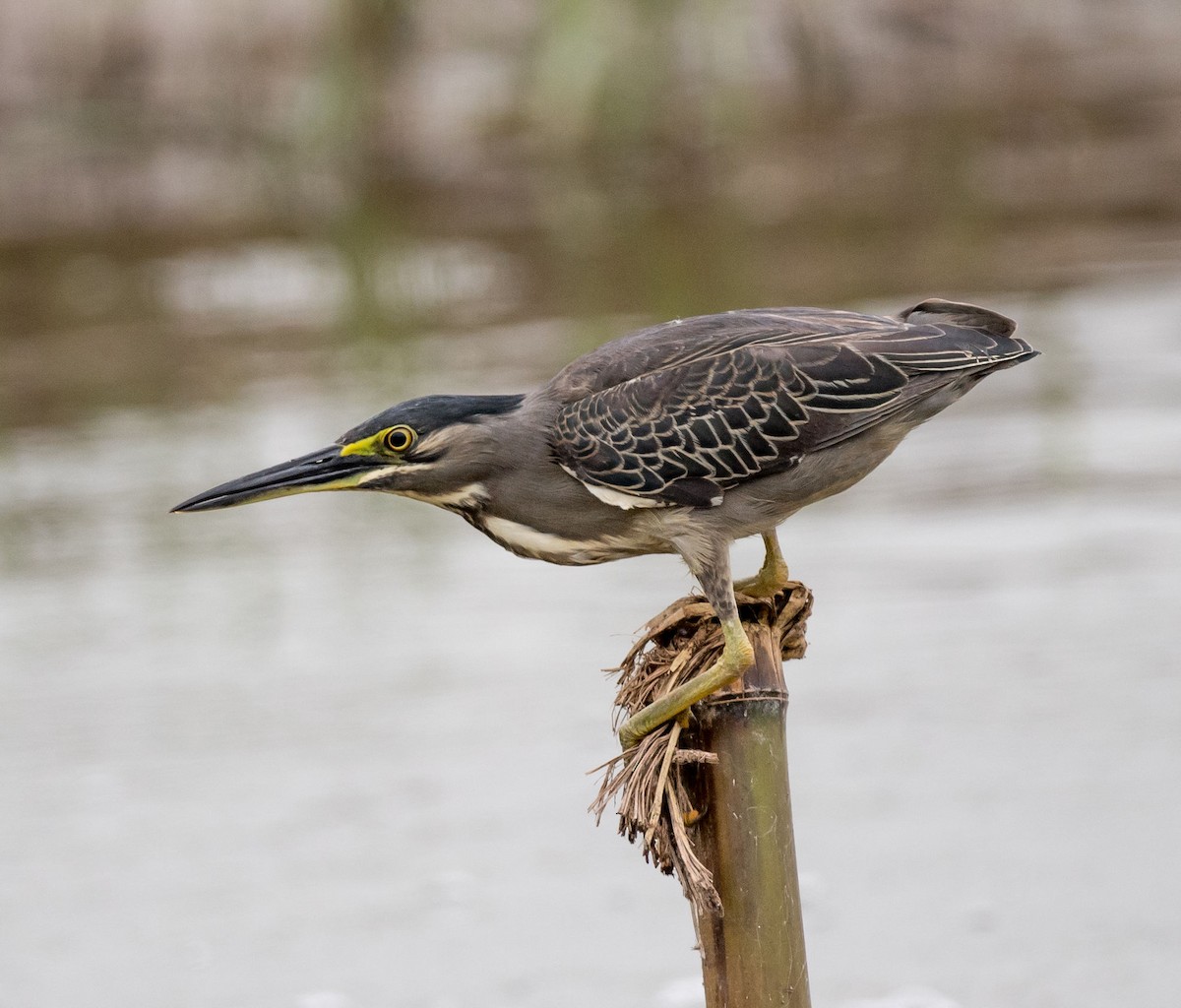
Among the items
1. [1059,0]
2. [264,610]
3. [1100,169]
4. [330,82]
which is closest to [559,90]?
[330,82]

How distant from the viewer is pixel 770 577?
386 cm

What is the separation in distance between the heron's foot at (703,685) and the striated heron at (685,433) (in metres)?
0.22

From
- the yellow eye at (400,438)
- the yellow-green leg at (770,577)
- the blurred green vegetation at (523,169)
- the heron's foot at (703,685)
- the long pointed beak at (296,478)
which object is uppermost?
the blurred green vegetation at (523,169)

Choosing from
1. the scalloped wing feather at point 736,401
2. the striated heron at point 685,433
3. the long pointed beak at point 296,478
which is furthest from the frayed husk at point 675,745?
the long pointed beak at point 296,478

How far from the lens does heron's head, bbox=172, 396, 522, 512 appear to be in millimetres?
3742

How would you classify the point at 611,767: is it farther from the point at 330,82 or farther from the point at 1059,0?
the point at 1059,0

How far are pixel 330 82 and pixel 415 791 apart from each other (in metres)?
13.0

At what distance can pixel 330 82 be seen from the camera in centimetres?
1852

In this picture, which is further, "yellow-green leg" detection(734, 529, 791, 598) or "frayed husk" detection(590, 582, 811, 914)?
"yellow-green leg" detection(734, 529, 791, 598)

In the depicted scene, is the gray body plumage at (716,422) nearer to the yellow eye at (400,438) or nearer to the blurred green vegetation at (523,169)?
the yellow eye at (400,438)

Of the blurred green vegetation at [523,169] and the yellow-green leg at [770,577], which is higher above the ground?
the blurred green vegetation at [523,169]

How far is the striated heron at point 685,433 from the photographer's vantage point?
12.3ft

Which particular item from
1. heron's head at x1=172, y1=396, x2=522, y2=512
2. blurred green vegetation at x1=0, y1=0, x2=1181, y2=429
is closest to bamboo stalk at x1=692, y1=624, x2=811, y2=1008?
heron's head at x1=172, y1=396, x2=522, y2=512

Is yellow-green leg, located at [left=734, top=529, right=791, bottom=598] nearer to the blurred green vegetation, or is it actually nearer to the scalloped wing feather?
the scalloped wing feather
